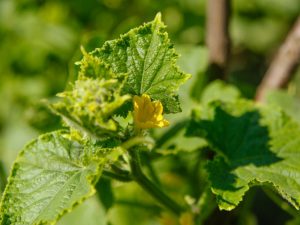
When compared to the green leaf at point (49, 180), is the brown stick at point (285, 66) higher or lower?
higher

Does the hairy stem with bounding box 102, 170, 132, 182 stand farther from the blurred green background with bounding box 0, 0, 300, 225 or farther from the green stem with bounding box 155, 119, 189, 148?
the blurred green background with bounding box 0, 0, 300, 225

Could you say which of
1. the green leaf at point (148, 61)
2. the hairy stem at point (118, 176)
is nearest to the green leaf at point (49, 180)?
the hairy stem at point (118, 176)

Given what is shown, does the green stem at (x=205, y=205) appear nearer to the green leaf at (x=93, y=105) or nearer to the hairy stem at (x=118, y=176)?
the hairy stem at (x=118, y=176)

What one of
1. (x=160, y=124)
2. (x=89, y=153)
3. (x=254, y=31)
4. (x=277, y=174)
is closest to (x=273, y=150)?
(x=277, y=174)

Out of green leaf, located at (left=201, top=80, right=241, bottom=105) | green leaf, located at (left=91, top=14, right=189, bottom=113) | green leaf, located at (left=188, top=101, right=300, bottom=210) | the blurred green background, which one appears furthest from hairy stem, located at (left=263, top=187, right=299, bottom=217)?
Result: the blurred green background

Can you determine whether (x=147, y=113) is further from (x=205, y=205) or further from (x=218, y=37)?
(x=218, y=37)
